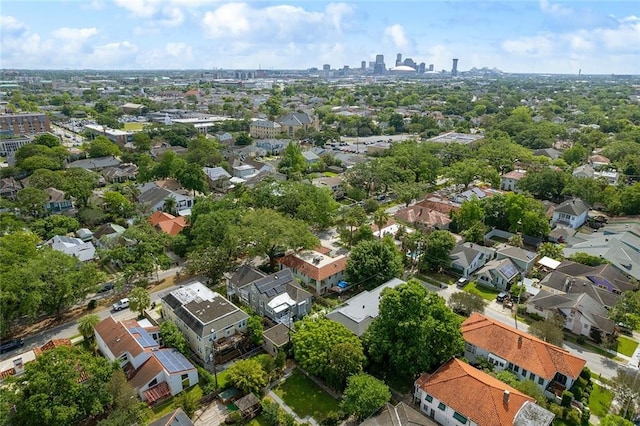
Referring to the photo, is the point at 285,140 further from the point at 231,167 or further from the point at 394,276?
the point at 394,276

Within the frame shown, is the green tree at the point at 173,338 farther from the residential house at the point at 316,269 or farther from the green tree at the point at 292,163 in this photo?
the green tree at the point at 292,163

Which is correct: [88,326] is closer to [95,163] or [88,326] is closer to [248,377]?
[248,377]

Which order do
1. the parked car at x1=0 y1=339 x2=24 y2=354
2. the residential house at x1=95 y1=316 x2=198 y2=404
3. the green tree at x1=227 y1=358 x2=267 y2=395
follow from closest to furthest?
the green tree at x1=227 y1=358 x2=267 y2=395, the residential house at x1=95 y1=316 x2=198 y2=404, the parked car at x1=0 y1=339 x2=24 y2=354

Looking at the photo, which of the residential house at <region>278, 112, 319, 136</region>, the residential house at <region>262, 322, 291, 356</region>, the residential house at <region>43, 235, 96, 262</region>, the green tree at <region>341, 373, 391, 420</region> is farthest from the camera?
the residential house at <region>278, 112, 319, 136</region>

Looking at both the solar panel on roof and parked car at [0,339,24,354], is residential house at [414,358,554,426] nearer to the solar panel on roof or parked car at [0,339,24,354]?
the solar panel on roof

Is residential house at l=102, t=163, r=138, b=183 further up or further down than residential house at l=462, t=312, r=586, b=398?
further up

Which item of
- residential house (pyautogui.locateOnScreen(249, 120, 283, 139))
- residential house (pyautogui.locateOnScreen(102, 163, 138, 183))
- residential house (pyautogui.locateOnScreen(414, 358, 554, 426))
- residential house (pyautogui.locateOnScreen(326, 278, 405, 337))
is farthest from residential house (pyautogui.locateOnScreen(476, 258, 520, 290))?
residential house (pyautogui.locateOnScreen(249, 120, 283, 139))

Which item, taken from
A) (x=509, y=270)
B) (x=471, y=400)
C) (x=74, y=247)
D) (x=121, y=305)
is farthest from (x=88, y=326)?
(x=509, y=270)

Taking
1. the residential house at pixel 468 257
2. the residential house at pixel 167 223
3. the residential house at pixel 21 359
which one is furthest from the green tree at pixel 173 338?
the residential house at pixel 468 257
